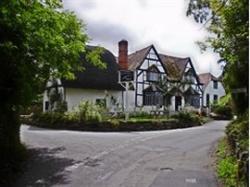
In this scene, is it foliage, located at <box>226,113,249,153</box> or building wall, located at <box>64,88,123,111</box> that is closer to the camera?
foliage, located at <box>226,113,249,153</box>

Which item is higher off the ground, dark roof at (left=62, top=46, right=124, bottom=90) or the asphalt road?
dark roof at (left=62, top=46, right=124, bottom=90)

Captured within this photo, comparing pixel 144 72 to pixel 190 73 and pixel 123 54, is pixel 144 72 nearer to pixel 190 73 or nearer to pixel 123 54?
pixel 123 54

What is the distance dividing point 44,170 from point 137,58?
120ft

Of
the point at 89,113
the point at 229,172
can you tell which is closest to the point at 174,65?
the point at 89,113

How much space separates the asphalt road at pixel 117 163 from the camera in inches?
A: 446

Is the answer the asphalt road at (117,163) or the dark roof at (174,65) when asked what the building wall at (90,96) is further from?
the asphalt road at (117,163)

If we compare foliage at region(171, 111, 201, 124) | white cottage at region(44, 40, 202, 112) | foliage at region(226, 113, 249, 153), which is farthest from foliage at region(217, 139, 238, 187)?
white cottage at region(44, 40, 202, 112)

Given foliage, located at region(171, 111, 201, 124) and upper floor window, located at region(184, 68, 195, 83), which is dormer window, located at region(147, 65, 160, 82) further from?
foliage, located at region(171, 111, 201, 124)

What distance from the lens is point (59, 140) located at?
20109 mm

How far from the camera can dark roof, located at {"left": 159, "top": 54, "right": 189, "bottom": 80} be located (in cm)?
5075

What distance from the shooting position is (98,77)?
43.5 m

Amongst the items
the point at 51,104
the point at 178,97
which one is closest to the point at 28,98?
the point at 51,104

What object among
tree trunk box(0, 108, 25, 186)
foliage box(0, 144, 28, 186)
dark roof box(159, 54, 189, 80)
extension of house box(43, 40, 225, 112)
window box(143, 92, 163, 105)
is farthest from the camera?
dark roof box(159, 54, 189, 80)

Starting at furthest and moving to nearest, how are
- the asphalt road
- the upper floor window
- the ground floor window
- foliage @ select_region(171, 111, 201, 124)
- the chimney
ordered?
the upper floor window < the ground floor window < the chimney < foliage @ select_region(171, 111, 201, 124) < the asphalt road
